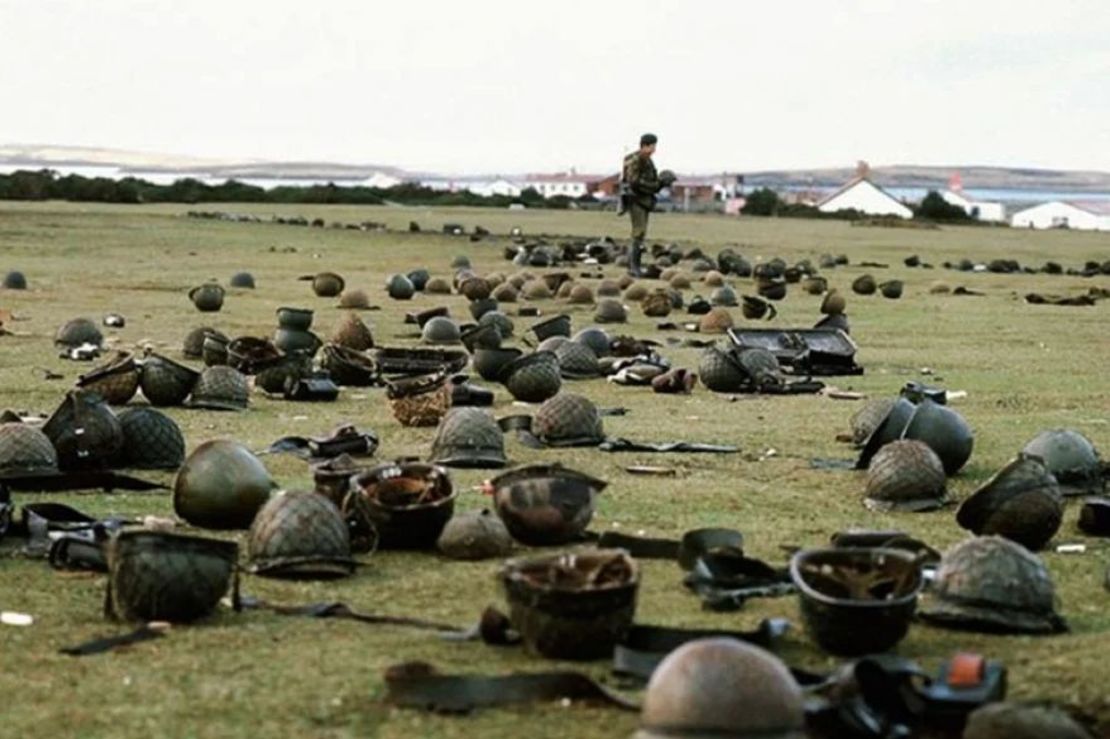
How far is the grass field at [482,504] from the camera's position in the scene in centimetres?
579

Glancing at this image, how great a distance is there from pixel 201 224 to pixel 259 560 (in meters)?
42.1

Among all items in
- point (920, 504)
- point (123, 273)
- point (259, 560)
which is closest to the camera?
point (259, 560)

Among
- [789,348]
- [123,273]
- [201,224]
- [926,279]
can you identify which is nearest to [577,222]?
[201,224]

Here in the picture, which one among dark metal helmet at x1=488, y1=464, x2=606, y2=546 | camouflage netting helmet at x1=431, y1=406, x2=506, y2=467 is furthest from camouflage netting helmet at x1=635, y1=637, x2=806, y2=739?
camouflage netting helmet at x1=431, y1=406, x2=506, y2=467

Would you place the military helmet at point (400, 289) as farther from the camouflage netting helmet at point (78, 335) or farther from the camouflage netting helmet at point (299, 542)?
the camouflage netting helmet at point (299, 542)

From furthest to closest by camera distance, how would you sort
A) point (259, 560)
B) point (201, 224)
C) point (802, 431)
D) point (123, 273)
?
point (201, 224) < point (123, 273) < point (802, 431) < point (259, 560)

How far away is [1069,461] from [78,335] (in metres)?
10.6

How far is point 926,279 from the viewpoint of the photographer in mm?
34562

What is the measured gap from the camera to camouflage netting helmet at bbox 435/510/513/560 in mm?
8008

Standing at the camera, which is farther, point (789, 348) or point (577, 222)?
point (577, 222)

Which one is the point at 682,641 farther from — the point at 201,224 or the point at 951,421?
the point at 201,224

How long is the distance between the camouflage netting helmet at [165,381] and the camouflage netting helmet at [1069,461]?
20.5 ft

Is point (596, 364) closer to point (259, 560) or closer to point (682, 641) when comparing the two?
point (259, 560)

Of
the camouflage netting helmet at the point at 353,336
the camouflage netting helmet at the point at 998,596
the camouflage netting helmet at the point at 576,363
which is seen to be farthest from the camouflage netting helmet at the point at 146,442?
the camouflage netting helmet at the point at 353,336
